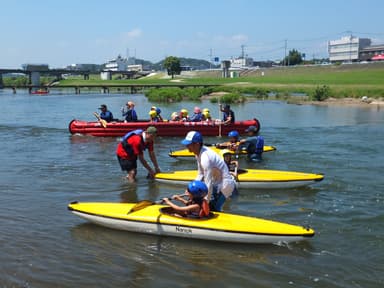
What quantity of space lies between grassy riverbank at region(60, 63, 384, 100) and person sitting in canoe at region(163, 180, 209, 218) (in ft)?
138

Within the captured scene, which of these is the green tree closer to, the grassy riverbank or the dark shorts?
the grassy riverbank

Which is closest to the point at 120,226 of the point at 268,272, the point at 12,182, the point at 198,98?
the point at 268,272

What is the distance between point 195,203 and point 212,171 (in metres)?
0.79

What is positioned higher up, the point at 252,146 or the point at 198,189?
the point at 198,189

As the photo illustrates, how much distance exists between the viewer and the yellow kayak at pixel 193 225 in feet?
26.0

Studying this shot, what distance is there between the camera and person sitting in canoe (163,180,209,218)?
25.3 ft

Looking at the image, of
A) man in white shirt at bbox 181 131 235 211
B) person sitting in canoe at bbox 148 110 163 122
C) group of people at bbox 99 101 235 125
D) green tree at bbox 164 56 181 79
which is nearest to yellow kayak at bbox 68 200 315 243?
man in white shirt at bbox 181 131 235 211

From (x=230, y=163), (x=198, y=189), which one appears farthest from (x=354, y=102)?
(x=198, y=189)

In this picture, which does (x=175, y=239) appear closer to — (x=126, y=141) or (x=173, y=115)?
(x=126, y=141)

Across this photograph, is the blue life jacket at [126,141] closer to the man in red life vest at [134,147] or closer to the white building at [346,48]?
the man in red life vest at [134,147]

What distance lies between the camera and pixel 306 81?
78.8 meters

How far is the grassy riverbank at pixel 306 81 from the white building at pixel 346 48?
55.2 m

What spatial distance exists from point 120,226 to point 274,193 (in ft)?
15.3

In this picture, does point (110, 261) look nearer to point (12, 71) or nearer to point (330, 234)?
point (330, 234)
